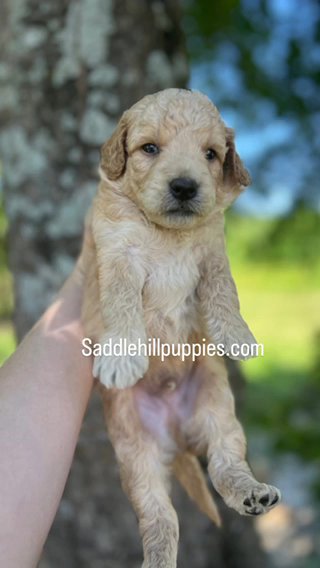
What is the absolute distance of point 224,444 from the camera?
229cm

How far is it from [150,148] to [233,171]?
0.28 meters

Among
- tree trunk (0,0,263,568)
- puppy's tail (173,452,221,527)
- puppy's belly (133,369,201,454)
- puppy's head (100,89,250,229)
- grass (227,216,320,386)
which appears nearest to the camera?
puppy's head (100,89,250,229)

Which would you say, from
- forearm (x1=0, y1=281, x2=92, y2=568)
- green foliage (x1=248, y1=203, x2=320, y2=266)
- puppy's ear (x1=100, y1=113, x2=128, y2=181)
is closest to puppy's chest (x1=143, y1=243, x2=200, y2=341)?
puppy's ear (x1=100, y1=113, x2=128, y2=181)

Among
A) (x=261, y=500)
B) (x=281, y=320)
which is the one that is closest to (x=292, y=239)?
(x=261, y=500)

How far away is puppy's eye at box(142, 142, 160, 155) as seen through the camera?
214 centimetres

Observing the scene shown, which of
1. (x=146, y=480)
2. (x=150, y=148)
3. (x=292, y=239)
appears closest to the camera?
(x=150, y=148)

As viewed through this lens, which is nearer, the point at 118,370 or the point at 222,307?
the point at 118,370

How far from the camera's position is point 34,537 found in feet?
7.36

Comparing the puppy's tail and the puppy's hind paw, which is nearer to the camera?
the puppy's hind paw

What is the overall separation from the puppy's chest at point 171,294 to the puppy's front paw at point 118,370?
12.8 inches

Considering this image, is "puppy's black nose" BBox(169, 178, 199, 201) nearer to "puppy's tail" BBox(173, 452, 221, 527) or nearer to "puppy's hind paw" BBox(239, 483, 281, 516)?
"puppy's hind paw" BBox(239, 483, 281, 516)

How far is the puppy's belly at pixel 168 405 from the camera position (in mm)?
2438

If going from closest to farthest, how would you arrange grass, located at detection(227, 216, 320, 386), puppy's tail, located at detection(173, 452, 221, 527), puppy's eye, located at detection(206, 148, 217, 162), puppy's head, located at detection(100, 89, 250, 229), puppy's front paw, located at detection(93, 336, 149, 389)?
puppy's front paw, located at detection(93, 336, 149, 389), puppy's head, located at detection(100, 89, 250, 229), puppy's eye, located at detection(206, 148, 217, 162), puppy's tail, located at detection(173, 452, 221, 527), grass, located at detection(227, 216, 320, 386)

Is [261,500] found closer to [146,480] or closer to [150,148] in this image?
[146,480]
